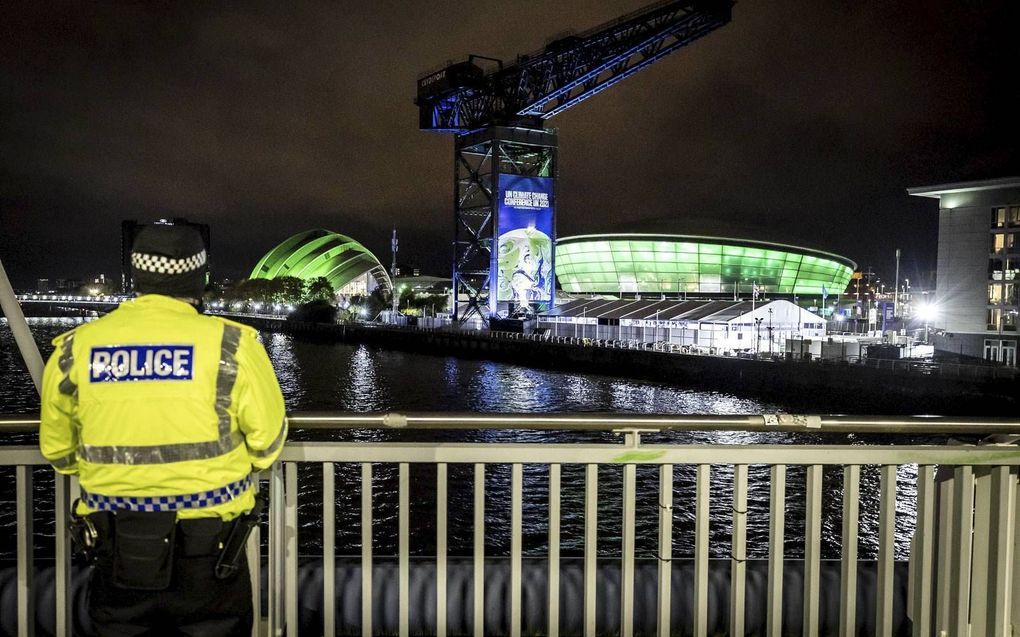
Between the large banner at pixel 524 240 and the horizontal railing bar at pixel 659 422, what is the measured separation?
53720 mm

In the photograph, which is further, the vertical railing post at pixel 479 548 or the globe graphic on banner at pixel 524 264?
the globe graphic on banner at pixel 524 264

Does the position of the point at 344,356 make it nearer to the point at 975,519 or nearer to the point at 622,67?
the point at 622,67

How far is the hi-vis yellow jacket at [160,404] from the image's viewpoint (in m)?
2.13

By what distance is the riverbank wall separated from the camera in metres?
26.3

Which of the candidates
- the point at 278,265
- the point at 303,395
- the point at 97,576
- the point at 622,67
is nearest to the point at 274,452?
the point at 97,576

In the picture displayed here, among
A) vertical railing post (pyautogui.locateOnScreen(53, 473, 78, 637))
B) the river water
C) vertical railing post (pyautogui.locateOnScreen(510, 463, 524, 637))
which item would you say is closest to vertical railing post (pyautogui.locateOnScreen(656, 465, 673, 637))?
vertical railing post (pyautogui.locateOnScreen(510, 463, 524, 637))

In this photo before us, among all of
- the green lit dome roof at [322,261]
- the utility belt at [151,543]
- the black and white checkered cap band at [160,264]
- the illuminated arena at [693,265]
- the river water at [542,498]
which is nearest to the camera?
the utility belt at [151,543]

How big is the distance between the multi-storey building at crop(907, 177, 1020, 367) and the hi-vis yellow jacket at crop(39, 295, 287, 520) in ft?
171

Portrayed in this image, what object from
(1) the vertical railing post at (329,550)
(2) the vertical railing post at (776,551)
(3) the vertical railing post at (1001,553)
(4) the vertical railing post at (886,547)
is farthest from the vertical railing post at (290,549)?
(3) the vertical railing post at (1001,553)

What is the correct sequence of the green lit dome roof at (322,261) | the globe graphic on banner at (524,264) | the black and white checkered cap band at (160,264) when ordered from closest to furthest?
the black and white checkered cap band at (160,264) → the globe graphic on banner at (524,264) → the green lit dome roof at (322,261)

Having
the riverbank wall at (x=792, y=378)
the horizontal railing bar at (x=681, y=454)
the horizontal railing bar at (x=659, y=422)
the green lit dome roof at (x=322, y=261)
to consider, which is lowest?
the riverbank wall at (x=792, y=378)

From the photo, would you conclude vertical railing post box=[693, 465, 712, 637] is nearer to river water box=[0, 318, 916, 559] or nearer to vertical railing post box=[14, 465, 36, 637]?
river water box=[0, 318, 916, 559]

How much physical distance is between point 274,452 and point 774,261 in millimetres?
101022

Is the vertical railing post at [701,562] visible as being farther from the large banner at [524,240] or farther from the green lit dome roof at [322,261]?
the green lit dome roof at [322,261]
